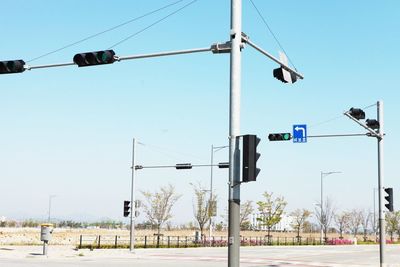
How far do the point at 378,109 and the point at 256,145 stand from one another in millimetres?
15951

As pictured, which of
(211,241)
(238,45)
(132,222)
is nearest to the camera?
(238,45)

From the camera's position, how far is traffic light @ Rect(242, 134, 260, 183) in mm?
11242

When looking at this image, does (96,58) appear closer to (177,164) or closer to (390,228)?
(177,164)

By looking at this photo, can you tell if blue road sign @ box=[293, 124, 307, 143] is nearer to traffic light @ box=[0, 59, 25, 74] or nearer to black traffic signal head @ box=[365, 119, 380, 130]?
black traffic signal head @ box=[365, 119, 380, 130]

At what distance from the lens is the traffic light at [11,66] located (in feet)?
53.5

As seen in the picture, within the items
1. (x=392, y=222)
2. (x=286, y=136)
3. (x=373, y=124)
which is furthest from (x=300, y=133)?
(x=392, y=222)

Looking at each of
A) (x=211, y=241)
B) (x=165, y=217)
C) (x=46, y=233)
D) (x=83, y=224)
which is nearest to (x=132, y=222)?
(x=46, y=233)

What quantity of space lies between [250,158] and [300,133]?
730 inches

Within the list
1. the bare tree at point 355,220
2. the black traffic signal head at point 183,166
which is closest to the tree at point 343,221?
the bare tree at point 355,220

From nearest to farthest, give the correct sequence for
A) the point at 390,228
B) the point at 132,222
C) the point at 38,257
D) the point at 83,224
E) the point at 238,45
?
the point at 238,45
the point at 38,257
the point at 132,222
the point at 390,228
the point at 83,224

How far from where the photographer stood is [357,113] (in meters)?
24.6

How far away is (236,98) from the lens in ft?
39.2

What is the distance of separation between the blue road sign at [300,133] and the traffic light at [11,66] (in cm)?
1634

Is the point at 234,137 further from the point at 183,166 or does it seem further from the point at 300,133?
the point at 183,166
